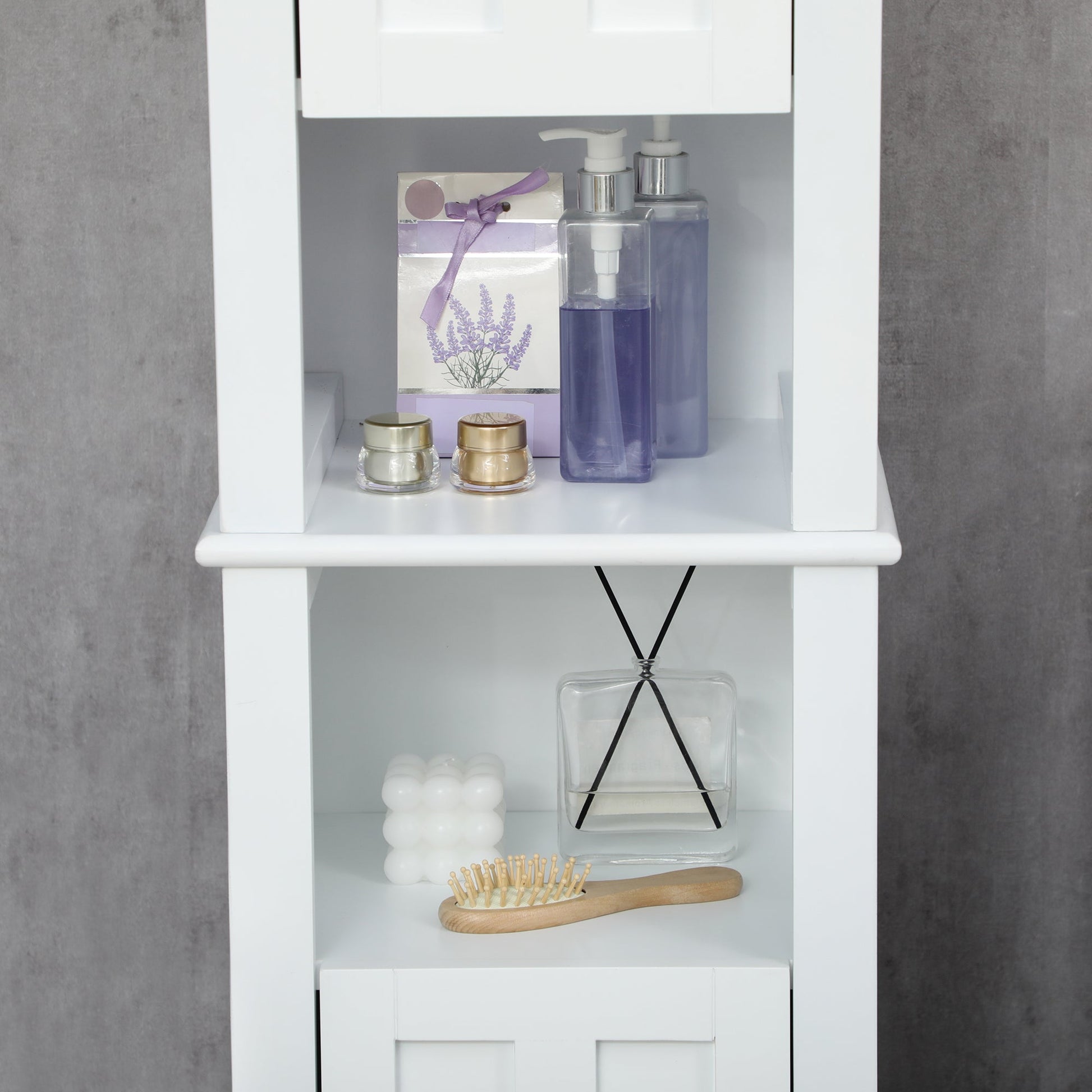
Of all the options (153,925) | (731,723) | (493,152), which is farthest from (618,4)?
(153,925)

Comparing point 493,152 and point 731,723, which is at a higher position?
point 493,152

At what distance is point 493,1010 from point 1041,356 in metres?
0.78

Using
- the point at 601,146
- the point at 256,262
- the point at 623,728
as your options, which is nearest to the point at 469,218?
the point at 601,146

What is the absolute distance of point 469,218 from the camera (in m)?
1.00

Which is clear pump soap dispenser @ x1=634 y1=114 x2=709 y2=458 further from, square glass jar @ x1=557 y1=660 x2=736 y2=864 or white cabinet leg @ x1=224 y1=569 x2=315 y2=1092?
white cabinet leg @ x1=224 y1=569 x2=315 y2=1092

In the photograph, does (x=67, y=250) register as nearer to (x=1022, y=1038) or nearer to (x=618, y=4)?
(x=618, y=4)

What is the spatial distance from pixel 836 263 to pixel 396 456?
31 cm

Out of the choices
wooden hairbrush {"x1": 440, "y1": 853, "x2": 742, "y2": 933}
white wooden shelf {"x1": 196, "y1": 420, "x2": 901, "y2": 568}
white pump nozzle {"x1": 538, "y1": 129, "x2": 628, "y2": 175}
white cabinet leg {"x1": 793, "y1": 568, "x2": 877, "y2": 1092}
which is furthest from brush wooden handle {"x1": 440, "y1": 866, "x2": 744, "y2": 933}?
white pump nozzle {"x1": 538, "y1": 129, "x2": 628, "y2": 175}

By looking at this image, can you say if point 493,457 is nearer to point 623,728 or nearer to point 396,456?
point 396,456

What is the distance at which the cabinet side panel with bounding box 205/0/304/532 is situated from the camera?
0.79 m

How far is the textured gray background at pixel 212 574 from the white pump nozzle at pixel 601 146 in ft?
1.39

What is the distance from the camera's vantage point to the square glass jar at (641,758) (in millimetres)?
1043

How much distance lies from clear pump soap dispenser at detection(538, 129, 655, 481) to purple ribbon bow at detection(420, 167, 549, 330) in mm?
58

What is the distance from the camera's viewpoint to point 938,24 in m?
1.23
